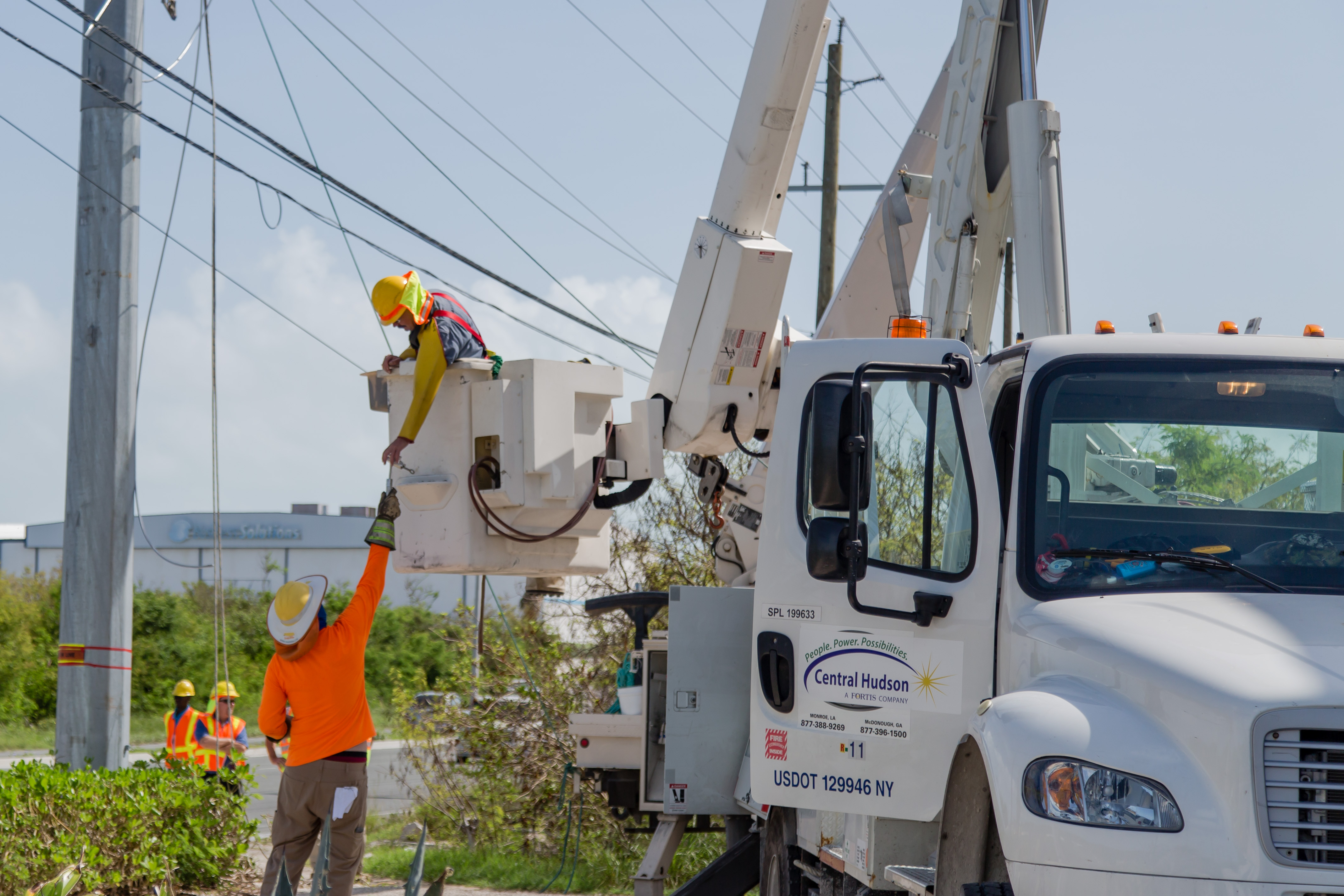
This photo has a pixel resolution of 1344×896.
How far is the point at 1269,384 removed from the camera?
14.8 feet

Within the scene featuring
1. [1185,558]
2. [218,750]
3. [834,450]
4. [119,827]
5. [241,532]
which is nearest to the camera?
[1185,558]

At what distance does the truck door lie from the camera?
4.40 m

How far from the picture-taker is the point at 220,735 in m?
10.2

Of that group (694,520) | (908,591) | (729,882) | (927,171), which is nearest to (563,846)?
(694,520)

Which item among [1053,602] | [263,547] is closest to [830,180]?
[1053,602]

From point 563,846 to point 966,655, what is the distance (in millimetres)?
6948

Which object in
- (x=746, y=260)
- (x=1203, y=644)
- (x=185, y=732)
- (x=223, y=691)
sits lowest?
(x=185, y=732)

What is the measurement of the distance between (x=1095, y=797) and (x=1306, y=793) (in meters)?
0.49

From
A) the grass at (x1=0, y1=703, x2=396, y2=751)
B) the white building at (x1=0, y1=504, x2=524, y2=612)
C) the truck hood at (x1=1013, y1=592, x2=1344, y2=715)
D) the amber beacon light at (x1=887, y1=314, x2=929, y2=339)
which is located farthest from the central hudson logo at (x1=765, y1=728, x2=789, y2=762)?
the white building at (x1=0, y1=504, x2=524, y2=612)

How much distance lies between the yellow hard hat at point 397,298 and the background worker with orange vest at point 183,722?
5.85 metres

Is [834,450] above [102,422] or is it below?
below

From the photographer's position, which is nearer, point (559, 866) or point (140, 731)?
point (559, 866)

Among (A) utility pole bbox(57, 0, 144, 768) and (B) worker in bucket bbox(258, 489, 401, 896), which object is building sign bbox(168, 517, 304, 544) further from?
(B) worker in bucket bbox(258, 489, 401, 896)

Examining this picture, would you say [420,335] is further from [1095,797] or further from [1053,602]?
[1095,797]
